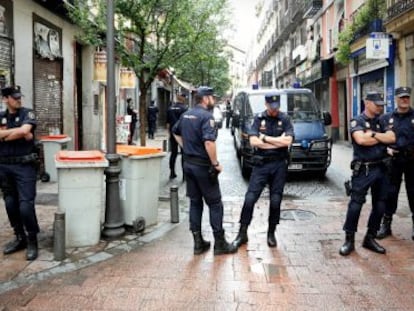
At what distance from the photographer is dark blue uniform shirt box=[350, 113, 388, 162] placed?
5.45 meters

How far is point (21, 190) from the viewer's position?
5.39 meters

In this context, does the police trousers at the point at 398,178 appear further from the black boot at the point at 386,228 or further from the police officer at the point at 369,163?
the police officer at the point at 369,163

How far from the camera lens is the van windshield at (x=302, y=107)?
11.5m

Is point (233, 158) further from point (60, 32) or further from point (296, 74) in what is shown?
point (296, 74)

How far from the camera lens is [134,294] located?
4.40 metres

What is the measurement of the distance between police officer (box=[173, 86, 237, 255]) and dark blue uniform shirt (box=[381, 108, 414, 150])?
7.54 feet

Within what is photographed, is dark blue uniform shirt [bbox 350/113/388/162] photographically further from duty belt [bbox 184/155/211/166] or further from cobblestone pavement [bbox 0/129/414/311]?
duty belt [bbox 184/155/211/166]

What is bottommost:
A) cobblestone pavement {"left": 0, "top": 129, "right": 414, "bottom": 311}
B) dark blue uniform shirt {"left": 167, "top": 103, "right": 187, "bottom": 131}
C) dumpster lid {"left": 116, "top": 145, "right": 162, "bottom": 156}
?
cobblestone pavement {"left": 0, "top": 129, "right": 414, "bottom": 311}

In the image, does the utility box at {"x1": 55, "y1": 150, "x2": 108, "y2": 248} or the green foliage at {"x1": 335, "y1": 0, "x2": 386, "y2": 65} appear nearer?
the utility box at {"x1": 55, "y1": 150, "x2": 108, "y2": 248}

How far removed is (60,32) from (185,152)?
8.67 metres

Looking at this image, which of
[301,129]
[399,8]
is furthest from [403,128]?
[399,8]

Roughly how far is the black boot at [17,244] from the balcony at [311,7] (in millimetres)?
22317

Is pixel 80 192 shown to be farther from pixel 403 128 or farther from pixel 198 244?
pixel 403 128

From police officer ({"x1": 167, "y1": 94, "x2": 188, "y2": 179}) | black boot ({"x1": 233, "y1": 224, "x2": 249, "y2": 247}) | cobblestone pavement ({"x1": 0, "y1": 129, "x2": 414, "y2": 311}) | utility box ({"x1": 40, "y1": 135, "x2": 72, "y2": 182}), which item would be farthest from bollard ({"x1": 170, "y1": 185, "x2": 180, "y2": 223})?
utility box ({"x1": 40, "y1": 135, "x2": 72, "y2": 182})
